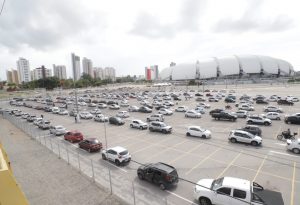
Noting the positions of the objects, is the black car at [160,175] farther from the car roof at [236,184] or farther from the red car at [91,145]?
the red car at [91,145]

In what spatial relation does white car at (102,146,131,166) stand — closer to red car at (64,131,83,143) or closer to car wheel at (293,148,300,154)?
red car at (64,131,83,143)

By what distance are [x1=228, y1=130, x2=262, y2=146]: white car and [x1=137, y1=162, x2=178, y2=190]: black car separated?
1219cm

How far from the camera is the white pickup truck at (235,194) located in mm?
9906

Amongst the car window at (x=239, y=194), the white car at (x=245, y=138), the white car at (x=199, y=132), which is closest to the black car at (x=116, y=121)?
the white car at (x=199, y=132)

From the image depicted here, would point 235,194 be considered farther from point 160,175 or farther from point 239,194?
point 160,175

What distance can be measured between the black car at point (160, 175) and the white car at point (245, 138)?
12.2 m

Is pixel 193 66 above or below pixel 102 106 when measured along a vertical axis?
above

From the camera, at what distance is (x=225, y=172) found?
15.7 metres

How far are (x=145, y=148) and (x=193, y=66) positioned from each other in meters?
173

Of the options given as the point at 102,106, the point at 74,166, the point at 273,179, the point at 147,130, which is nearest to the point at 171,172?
the point at 273,179

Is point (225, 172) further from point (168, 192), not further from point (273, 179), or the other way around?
point (168, 192)

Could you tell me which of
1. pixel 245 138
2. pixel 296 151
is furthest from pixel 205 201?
pixel 296 151

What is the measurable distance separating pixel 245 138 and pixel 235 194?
13.6m

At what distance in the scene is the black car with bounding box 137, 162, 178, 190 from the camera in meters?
13.2
